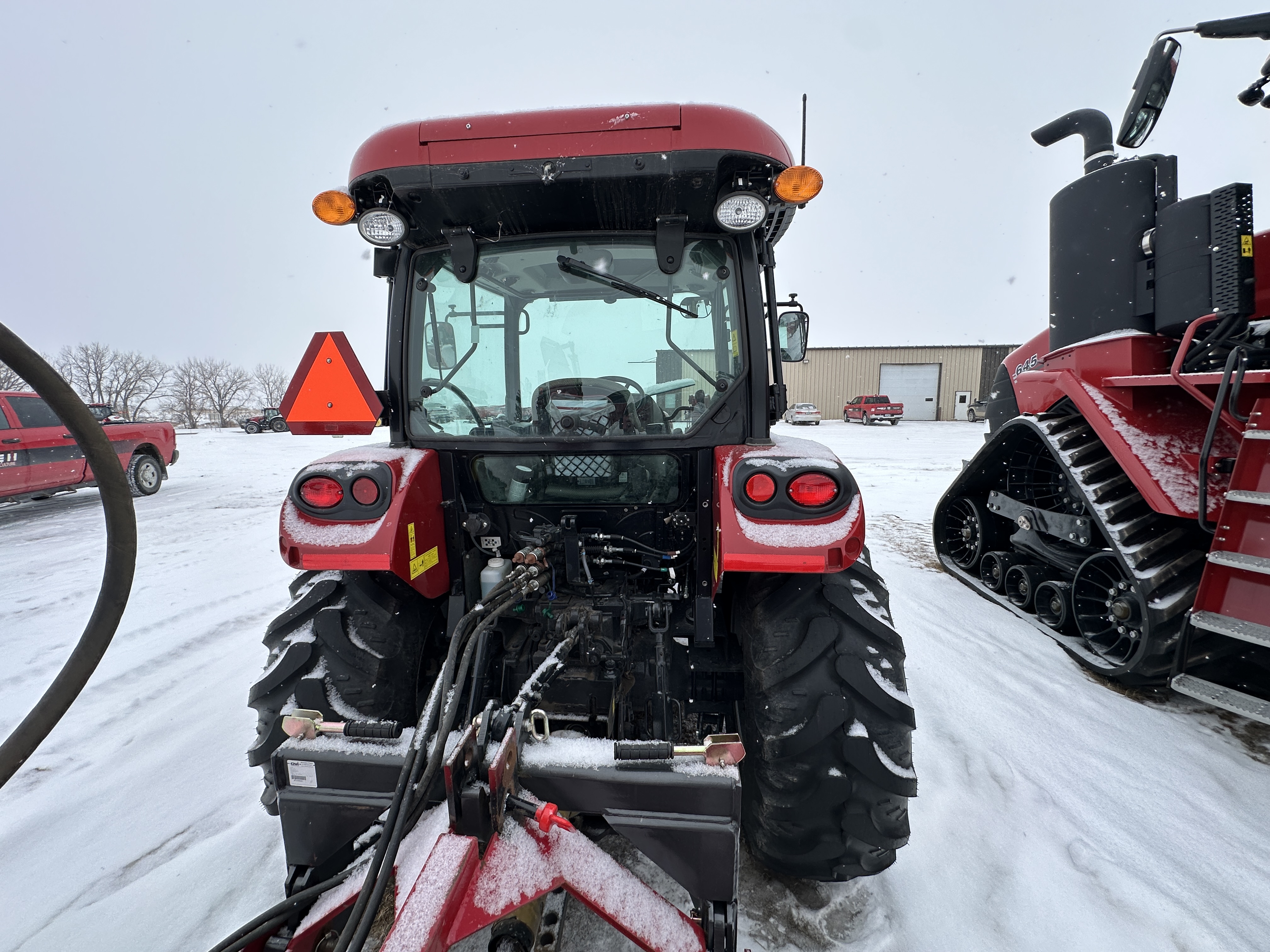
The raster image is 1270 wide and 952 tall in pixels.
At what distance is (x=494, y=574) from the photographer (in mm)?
2074

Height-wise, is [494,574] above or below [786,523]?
below

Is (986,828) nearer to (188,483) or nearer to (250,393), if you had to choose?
(188,483)

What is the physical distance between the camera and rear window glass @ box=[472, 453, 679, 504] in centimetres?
218

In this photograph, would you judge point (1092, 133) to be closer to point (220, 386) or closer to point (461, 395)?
point (461, 395)

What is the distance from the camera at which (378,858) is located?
113 centimetres

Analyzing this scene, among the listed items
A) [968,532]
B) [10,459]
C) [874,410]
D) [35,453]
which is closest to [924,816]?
[968,532]

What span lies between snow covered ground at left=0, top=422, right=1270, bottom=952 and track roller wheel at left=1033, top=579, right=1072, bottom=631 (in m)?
0.13

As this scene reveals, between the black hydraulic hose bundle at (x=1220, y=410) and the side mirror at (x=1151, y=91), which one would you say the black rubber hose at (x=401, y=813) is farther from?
the side mirror at (x=1151, y=91)

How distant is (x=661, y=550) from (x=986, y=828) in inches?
58.9

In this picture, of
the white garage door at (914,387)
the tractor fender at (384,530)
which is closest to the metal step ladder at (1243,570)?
the tractor fender at (384,530)

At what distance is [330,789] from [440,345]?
1442 mm

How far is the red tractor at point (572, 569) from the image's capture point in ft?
4.20

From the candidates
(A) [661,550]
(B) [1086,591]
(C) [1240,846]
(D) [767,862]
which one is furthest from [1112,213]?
(D) [767,862]

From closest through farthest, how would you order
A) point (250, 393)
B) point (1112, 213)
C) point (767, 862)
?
point (767, 862)
point (1112, 213)
point (250, 393)
